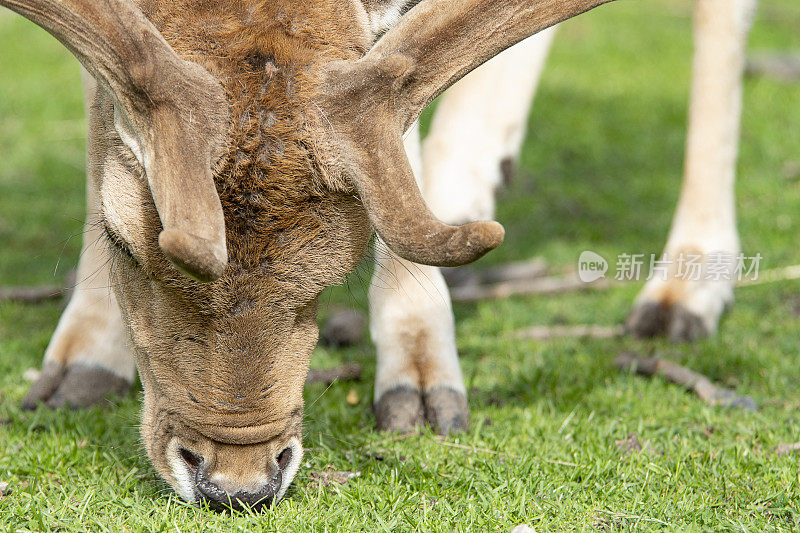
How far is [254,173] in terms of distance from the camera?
10.2ft

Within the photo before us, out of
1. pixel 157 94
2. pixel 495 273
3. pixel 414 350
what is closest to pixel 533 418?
pixel 414 350

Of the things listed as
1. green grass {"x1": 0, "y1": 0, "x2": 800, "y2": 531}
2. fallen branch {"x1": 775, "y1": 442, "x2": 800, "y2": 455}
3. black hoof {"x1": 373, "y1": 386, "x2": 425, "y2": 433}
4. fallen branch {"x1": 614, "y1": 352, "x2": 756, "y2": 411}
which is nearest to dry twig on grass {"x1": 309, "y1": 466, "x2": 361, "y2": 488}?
Answer: green grass {"x1": 0, "y1": 0, "x2": 800, "y2": 531}

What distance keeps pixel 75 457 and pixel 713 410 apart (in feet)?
8.96

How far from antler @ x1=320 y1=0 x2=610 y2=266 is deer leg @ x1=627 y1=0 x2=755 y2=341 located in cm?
318

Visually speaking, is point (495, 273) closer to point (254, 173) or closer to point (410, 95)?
point (410, 95)

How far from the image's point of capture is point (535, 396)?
4895 mm

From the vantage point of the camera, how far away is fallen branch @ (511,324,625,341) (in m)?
6.02

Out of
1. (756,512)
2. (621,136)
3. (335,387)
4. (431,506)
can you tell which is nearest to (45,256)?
(335,387)

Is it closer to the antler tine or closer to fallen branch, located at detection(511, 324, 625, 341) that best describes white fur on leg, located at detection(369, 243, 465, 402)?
the antler tine

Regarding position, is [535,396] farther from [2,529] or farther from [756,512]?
[2,529]

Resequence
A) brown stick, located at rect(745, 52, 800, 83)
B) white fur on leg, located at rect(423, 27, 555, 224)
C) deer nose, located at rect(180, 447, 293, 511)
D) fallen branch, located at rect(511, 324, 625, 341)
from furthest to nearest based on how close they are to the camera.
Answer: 1. brown stick, located at rect(745, 52, 800, 83)
2. fallen branch, located at rect(511, 324, 625, 341)
3. white fur on leg, located at rect(423, 27, 555, 224)
4. deer nose, located at rect(180, 447, 293, 511)

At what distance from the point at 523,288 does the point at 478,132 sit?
136cm

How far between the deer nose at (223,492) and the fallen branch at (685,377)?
2.24 metres

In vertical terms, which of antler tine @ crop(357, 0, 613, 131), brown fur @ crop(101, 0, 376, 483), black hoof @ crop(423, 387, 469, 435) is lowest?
black hoof @ crop(423, 387, 469, 435)
